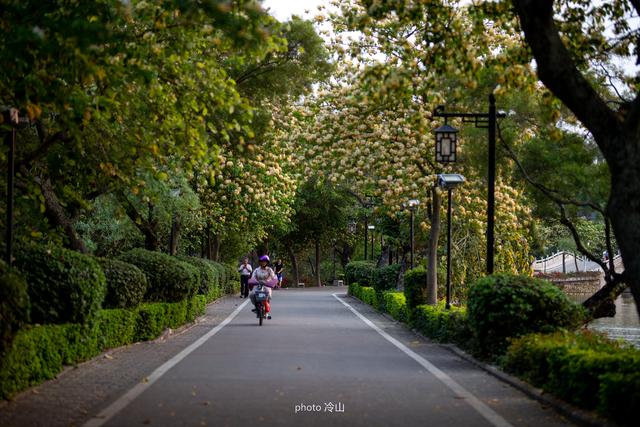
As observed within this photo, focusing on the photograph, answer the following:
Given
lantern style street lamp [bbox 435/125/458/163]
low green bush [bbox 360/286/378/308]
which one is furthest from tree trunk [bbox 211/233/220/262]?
lantern style street lamp [bbox 435/125/458/163]

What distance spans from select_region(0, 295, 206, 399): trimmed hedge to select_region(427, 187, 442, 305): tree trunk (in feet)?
21.5

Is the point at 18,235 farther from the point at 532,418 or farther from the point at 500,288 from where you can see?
the point at 532,418

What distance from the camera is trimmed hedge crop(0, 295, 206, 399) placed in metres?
11.3

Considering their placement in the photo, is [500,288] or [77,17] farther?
[500,288]

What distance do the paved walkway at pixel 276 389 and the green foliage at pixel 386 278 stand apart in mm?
16374

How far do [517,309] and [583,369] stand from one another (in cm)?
479

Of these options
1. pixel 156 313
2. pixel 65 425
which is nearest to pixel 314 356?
pixel 156 313

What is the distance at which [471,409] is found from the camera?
10.9 m

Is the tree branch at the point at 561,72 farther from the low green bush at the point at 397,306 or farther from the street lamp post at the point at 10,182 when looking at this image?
the low green bush at the point at 397,306

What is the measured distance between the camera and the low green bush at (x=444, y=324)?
1883 cm

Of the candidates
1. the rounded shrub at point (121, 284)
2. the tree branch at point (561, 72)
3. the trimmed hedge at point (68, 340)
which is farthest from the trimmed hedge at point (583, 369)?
the rounded shrub at point (121, 284)

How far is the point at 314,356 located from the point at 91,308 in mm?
3969

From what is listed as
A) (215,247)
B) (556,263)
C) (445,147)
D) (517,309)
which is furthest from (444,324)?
(556,263)

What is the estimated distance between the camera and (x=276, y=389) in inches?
486
